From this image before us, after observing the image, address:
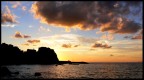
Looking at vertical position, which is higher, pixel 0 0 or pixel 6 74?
pixel 0 0

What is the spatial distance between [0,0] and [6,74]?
31.1 meters

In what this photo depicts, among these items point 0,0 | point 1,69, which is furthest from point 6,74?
point 0,0

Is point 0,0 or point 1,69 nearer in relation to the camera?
point 0,0

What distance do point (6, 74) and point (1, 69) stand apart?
3.63 metres

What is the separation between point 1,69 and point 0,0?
3329 centimetres

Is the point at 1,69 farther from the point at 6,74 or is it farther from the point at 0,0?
the point at 0,0

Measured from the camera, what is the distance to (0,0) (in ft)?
135

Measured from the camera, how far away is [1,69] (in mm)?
69562

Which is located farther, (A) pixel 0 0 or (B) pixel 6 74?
(B) pixel 6 74

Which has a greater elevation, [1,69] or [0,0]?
[0,0]

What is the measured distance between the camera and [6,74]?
66.9 m
